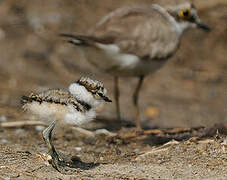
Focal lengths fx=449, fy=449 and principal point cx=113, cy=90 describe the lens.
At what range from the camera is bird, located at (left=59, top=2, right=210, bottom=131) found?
4223 millimetres

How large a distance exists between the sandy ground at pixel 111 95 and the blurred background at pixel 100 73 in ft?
0.05

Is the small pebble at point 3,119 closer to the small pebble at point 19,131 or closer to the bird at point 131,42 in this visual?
the small pebble at point 19,131

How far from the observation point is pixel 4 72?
21.5 ft

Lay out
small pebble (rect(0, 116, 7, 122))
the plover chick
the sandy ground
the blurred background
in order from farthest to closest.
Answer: the blurred background → small pebble (rect(0, 116, 7, 122)) → the sandy ground → the plover chick

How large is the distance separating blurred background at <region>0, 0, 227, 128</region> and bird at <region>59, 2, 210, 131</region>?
120 cm

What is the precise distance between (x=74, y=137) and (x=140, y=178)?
5.18 feet

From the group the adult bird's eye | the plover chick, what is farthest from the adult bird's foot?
the adult bird's eye

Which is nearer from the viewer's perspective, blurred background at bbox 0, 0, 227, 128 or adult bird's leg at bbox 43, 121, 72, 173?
adult bird's leg at bbox 43, 121, 72, 173

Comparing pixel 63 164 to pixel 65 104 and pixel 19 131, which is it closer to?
pixel 65 104

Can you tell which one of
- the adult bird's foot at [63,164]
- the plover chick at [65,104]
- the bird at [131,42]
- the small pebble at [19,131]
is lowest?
the adult bird's foot at [63,164]

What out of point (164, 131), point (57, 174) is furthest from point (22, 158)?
point (164, 131)

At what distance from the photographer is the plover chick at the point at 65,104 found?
2.76 m

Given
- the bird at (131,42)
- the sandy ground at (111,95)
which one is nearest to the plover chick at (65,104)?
the sandy ground at (111,95)

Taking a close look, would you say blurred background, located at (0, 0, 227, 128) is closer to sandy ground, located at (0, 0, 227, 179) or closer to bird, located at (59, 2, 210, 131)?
sandy ground, located at (0, 0, 227, 179)
